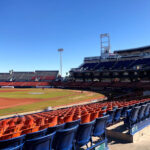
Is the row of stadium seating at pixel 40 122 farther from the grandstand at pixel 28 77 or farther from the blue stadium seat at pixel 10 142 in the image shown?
the grandstand at pixel 28 77

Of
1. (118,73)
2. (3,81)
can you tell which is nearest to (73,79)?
(118,73)

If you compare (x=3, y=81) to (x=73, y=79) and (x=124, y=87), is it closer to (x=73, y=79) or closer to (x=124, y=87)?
(x=73, y=79)

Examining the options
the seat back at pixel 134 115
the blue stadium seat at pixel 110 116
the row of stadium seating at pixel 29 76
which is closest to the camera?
the seat back at pixel 134 115

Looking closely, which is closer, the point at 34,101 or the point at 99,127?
the point at 99,127

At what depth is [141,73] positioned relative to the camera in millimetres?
47531

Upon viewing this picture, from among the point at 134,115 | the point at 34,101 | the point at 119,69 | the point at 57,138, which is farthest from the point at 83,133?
the point at 119,69

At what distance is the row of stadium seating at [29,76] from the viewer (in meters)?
78.8

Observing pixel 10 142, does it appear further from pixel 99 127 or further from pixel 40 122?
pixel 40 122

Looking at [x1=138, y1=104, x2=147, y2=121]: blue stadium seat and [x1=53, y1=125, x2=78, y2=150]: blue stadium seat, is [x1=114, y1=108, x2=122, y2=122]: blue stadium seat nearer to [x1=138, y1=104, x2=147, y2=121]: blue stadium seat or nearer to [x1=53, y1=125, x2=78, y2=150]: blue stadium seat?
[x1=138, y1=104, x2=147, y2=121]: blue stadium seat

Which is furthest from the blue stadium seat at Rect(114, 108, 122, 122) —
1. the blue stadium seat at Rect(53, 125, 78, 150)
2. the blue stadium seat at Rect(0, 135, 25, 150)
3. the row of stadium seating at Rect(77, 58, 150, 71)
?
the row of stadium seating at Rect(77, 58, 150, 71)

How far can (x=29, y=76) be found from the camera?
8212cm

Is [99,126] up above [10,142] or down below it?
below

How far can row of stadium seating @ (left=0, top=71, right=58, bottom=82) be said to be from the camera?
258 ft

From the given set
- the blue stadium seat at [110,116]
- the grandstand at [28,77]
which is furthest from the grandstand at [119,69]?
the blue stadium seat at [110,116]
